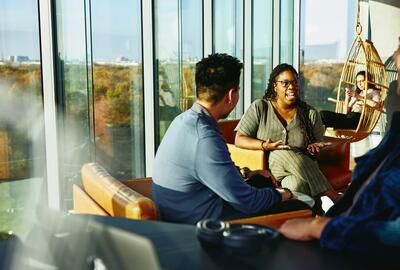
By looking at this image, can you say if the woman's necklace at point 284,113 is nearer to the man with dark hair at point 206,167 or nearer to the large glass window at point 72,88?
the man with dark hair at point 206,167

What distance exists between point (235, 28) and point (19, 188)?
11.1ft

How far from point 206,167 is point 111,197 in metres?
0.44

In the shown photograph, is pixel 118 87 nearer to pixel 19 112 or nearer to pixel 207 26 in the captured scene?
pixel 19 112

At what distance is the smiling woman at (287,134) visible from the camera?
4004mm

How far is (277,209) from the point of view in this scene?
2654mm

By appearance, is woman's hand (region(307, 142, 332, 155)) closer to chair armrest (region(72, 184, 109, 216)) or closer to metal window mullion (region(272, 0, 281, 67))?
chair armrest (region(72, 184, 109, 216))

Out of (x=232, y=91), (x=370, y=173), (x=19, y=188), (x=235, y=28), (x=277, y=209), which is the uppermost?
(x=235, y=28)

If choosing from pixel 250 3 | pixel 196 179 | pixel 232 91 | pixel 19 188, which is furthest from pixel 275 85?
pixel 250 3

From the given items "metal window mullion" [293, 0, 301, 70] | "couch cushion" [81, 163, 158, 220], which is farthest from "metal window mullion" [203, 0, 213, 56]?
"couch cushion" [81, 163, 158, 220]

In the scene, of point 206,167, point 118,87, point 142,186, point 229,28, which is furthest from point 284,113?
point 229,28

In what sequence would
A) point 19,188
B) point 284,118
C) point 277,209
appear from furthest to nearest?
1. point 19,188
2. point 284,118
3. point 277,209

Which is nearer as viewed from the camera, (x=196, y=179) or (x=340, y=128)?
(x=196, y=179)

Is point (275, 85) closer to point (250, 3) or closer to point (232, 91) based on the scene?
point (232, 91)

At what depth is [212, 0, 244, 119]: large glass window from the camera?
652 centimetres
